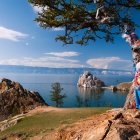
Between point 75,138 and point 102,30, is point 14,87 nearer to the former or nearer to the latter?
point 102,30

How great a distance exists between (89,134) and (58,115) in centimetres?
1390

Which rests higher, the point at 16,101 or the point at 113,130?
the point at 113,130

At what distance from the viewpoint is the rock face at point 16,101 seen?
37.1 meters

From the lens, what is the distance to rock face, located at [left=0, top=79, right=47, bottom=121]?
37.1 metres

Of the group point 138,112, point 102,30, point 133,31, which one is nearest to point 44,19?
point 102,30

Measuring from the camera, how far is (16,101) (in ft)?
126

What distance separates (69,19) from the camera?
18.0 meters

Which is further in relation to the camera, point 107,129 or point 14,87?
point 14,87

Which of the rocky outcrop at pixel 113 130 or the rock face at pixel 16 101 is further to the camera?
the rock face at pixel 16 101

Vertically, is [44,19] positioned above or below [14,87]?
above

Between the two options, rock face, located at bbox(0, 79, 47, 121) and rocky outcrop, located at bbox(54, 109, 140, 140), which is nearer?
rocky outcrop, located at bbox(54, 109, 140, 140)

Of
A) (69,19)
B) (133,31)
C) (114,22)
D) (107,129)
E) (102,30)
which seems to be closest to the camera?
(107,129)

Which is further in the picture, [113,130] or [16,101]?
[16,101]

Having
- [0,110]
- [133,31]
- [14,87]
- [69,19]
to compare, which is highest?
[69,19]
